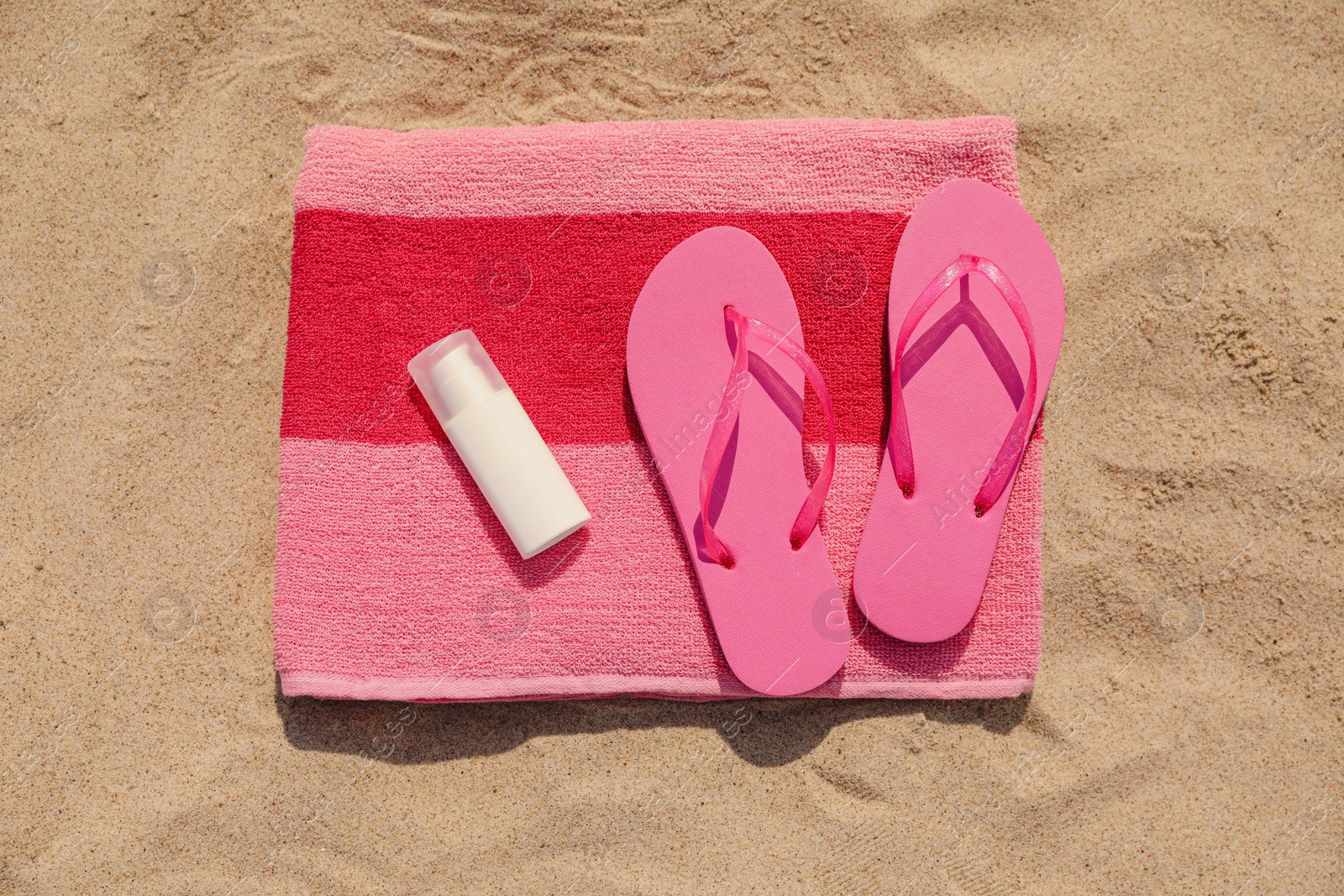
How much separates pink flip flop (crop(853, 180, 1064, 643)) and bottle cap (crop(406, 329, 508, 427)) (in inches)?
17.0

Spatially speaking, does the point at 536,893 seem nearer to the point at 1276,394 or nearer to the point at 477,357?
the point at 477,357

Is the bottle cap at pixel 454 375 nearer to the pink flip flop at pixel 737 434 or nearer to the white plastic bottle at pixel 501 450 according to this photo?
the white plastic bottle at pixel 501 450

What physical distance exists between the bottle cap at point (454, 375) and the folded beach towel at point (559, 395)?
0.04 meters

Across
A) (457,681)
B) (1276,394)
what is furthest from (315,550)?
(1276,394)

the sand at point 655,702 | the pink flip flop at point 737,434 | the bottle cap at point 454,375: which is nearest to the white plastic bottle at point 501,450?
the bottle cap at point 454,375

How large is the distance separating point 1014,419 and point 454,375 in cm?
59

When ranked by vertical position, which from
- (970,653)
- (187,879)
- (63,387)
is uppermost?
(63,387)

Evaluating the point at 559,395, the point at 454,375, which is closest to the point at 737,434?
the point at 559,395

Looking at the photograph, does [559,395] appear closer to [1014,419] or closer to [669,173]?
[669,173]

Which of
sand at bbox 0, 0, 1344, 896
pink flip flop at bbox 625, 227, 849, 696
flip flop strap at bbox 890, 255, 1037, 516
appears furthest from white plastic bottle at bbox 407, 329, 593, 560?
flip flop strap at bbox 890, 255, 1037, 516

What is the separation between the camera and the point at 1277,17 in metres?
0.95

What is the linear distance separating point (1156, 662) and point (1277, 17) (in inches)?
30.4

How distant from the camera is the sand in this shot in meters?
0.90

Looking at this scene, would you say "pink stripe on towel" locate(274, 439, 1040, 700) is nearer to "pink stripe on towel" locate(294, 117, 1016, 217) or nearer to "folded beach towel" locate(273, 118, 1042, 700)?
"folded beach towel" locate(273, 118, 1042, 700)
